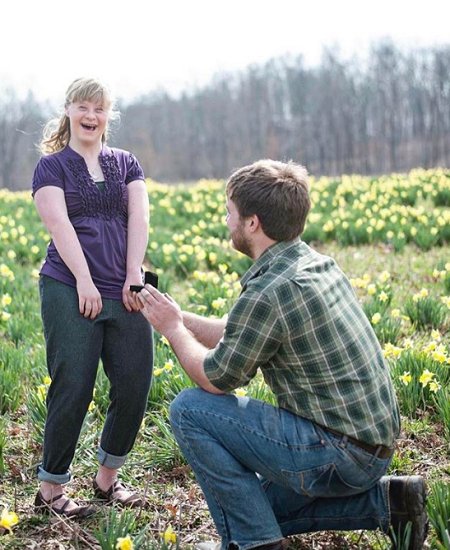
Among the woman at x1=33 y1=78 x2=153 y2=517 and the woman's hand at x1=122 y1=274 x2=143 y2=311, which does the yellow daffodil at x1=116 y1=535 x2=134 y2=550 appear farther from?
the woman's hand at x1=122 y1=274 x2=143 y2=311

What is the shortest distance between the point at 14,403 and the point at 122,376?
3.98 ft

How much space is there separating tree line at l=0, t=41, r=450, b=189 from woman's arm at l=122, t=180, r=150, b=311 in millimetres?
34022

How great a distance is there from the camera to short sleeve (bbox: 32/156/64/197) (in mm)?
2738

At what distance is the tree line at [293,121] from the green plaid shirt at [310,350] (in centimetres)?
3451

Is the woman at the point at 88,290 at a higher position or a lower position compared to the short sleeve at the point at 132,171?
lower

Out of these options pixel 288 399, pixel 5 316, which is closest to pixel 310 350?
pixel 288 399

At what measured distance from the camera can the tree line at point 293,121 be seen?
131 ft

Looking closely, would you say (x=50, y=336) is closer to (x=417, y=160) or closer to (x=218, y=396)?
(x=218, y=396)

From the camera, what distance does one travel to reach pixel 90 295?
8.79 ft

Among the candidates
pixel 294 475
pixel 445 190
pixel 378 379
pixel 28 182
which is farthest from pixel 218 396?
pixel 28 182

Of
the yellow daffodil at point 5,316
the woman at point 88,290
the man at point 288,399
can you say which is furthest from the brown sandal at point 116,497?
the yellow daffodil at point 5,316

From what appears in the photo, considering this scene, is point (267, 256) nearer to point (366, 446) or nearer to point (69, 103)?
point (366, 446)

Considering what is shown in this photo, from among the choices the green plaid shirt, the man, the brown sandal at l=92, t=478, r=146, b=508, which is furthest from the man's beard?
the brown sandal at l=92, t=478, r=146, b=508

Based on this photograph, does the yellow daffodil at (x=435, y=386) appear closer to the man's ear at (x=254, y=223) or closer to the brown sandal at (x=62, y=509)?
the man's ear at (x=254, y=223)
